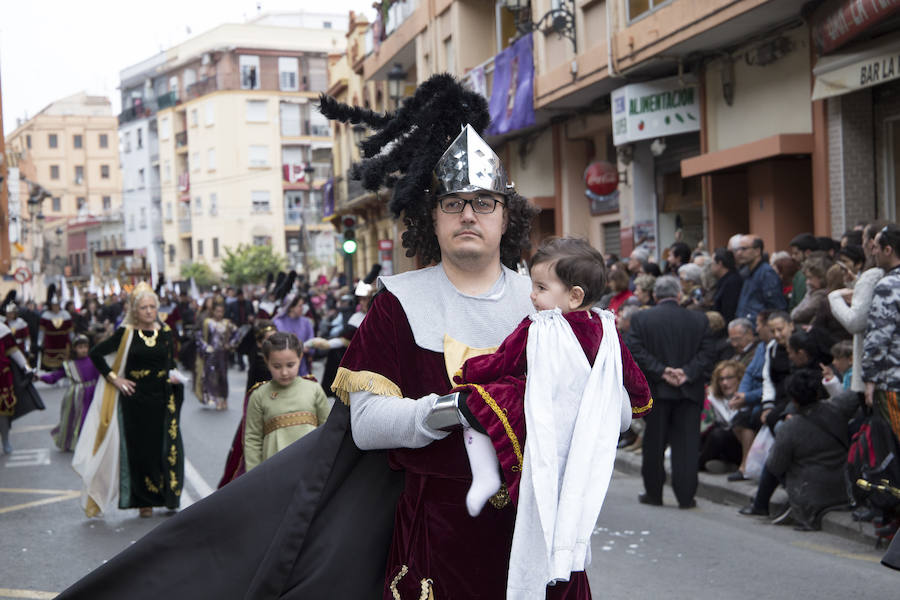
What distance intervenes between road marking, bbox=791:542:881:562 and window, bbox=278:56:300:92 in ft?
240

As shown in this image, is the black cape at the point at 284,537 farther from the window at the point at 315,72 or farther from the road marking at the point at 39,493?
the window at the point at 315,72

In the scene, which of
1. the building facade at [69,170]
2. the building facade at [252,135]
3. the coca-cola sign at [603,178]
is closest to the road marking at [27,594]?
the coca-cola sign at [603,178]

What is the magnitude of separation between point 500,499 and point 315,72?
77929mm

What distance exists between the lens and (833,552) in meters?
7.66

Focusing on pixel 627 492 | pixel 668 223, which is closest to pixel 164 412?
pixel 627 492

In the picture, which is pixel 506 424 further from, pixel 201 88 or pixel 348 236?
pixel 201 88

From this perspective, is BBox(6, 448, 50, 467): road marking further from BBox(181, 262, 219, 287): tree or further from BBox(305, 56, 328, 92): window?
BBox(305, 56, 328, 92): window

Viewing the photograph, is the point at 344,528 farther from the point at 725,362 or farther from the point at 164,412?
the point at 725,362

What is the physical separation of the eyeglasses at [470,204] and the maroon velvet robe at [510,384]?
0.43m

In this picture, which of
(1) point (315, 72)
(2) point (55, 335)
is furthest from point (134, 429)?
(1) point (315, 72)

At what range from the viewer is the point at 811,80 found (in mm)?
14453

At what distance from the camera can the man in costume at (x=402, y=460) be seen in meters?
3.38

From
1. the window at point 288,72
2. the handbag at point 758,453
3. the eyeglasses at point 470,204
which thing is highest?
the window at point 288,72

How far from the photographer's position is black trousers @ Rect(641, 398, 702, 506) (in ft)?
31.1
